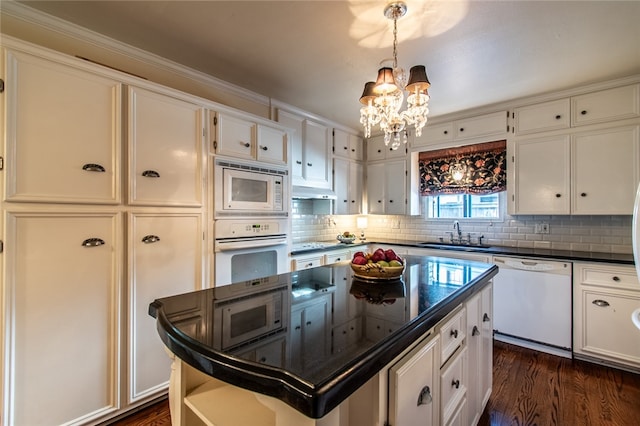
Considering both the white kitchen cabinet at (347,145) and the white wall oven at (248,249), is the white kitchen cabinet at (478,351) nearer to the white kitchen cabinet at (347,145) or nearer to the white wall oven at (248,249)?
the white wall oven at (248,249)

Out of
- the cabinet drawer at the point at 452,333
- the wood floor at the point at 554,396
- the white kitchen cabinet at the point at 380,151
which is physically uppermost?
the white kitchen cabinet at the point at 380,151

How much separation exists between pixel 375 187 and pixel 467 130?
4.53ft

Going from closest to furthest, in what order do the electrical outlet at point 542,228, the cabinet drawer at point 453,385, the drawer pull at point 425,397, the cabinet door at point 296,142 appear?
the drawer pull at point 425,397
the cabinet drawer at point 453,385
the electrical outlet at point 542,228
the cabinet door at point 296,142

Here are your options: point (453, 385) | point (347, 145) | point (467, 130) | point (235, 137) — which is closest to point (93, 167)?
point (235, 137)

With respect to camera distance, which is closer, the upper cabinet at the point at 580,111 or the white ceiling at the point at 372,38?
the white ceiling at the point at 372,38

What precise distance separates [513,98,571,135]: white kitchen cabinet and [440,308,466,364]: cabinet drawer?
255cm

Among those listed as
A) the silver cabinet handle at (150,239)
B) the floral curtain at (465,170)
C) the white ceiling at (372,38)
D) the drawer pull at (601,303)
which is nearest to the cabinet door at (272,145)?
the white ceiling at (372,38)

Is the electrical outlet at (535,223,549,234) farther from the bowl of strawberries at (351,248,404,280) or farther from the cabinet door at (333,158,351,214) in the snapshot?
the bowl of strawberries at (351,248,404,280)

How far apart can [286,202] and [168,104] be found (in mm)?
1218

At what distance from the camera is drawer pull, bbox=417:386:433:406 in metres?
0.96

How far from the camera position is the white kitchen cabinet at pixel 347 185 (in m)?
3.83

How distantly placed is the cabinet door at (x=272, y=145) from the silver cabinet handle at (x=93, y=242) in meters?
1.28

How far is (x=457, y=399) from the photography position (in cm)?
130

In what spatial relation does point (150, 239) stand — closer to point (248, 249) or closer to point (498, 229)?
point (248, 249)
